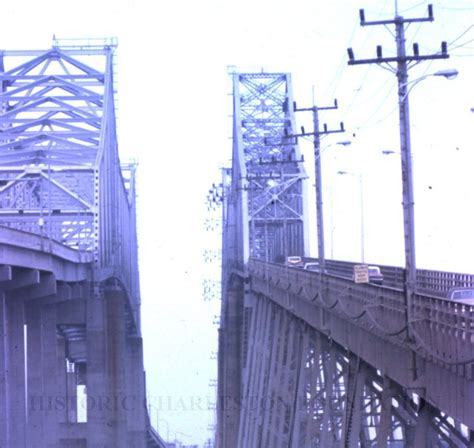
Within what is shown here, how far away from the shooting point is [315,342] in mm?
29266

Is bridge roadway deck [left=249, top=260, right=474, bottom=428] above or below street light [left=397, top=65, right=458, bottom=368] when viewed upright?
below

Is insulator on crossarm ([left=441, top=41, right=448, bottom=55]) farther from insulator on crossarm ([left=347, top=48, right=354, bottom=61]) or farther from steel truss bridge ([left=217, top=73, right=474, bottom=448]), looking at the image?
steel truss bridge ([left=217, top=73, right=474, bottom=448])

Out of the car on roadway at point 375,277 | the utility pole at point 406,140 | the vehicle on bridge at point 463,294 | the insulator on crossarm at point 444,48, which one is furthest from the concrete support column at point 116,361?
the insulator on crossarm at point 444,48

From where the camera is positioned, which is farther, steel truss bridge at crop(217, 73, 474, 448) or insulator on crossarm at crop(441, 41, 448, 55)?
insulator on crossarm at crop(441, 41, 448, 55)

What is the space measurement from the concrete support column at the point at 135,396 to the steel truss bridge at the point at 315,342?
3830mm

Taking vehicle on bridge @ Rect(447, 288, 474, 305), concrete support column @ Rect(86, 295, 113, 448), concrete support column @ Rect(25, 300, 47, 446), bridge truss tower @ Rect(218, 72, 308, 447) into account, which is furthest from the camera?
bridge truss tower @ Rect(218, 72, 308, 447)

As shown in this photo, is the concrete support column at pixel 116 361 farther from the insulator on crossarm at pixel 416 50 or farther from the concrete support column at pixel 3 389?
the insulator on crossarm at pixel 416 50

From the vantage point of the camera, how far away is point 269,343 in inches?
1716

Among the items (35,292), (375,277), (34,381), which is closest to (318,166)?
(375,277)

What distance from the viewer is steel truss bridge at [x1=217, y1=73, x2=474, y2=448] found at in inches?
551

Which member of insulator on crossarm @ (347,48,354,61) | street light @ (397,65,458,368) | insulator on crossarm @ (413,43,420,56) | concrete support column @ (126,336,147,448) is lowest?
concrete support column @ (126,336,147,448)

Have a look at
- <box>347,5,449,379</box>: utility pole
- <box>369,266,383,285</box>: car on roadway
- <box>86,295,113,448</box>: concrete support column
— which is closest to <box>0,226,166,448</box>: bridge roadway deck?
<box>86,295,113,448</box>: concrete support column

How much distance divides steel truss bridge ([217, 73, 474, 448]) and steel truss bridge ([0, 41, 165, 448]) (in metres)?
4.86

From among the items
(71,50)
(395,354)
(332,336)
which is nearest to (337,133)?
(332,336)
